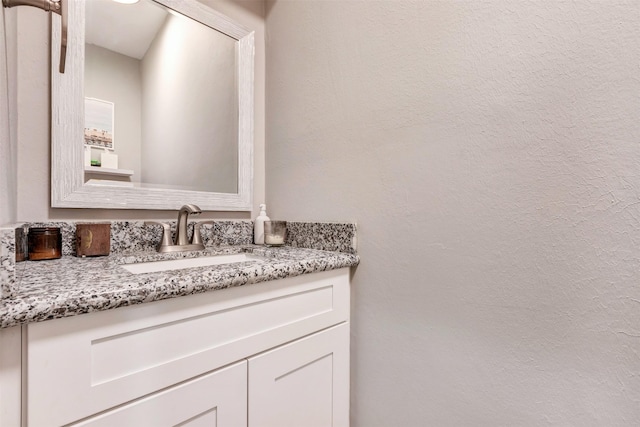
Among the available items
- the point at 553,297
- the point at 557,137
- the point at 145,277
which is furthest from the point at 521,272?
the point at 145,277

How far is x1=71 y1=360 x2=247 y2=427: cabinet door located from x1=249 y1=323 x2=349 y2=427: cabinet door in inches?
1.5

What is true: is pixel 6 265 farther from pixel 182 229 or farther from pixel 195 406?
pixel 182 229

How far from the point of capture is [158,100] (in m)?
1.10

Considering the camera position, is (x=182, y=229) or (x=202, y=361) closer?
(x=202, y=361)

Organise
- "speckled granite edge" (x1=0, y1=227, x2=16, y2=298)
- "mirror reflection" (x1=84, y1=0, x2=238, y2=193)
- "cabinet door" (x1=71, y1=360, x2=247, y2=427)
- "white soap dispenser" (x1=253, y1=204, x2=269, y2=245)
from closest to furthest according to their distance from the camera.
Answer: "speckled granite edge" (x1=0, y1=227, x2=16, y2=298), "cabinet door" (x1=71, y1=360, x2=247, y2=427), "mirror reflection" (x1=84, y1=0, x2=238, y2=193), "white soap dispenser" (x1=253, y1=204, x2=269, y2=245)

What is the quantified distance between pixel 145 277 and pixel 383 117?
783 mm

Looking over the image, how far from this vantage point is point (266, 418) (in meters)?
0.76

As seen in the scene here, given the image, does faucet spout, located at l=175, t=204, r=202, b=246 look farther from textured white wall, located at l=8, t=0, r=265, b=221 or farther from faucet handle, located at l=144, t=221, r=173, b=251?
textured white wall, located at l=8, t=0, r=265, b=221

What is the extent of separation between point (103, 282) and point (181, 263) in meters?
0.45

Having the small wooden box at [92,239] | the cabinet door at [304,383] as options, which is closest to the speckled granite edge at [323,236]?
the cabinet door at [304,383]

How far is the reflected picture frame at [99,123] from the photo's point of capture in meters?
0.95

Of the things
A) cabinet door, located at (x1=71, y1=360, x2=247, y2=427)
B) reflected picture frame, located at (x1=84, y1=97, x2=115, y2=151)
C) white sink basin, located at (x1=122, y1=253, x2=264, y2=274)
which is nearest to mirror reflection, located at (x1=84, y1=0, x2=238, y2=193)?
reflected picture frame, located at (x1=84, y1=97, x2=115, y2=151)

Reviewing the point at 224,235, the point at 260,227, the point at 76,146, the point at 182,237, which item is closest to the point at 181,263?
the point at 182,237

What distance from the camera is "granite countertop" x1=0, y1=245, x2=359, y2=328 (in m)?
0.47
